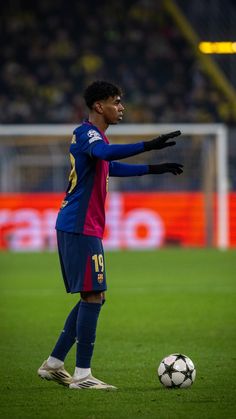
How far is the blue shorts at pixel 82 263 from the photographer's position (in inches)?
258

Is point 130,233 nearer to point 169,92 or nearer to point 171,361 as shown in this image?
point 169,92

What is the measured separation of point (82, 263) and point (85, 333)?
0.48 metres

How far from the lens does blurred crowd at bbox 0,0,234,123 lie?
1069 inches

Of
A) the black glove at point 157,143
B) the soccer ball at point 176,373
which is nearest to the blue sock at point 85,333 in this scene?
the soccer ball at point 176,373

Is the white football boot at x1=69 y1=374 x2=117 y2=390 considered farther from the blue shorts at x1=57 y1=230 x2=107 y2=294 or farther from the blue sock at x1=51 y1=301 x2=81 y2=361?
the blue shorts at x1=57 y1=230 x2=107 y2=294

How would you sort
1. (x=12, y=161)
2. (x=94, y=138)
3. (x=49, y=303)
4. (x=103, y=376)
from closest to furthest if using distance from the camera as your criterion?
(x=94, y=138) → (x=103, y=376) → (x=49, y=303) → (x=12, y=161)

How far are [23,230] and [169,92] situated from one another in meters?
7.18

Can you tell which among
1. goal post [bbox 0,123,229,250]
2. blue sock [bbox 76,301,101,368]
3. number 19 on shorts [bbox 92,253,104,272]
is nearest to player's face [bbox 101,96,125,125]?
number 19 on shorts [bbox 92,253,104,272]

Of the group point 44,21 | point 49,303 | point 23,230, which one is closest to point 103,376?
point 49,303

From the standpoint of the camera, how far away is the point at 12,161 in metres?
23.2

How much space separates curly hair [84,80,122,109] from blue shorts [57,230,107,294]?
0.96m

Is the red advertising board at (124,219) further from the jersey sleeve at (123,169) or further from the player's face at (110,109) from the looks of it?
the player's face at (110,109)

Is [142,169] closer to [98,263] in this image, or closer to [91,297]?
[98,263]

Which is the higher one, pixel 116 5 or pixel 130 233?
pixel 116 5
